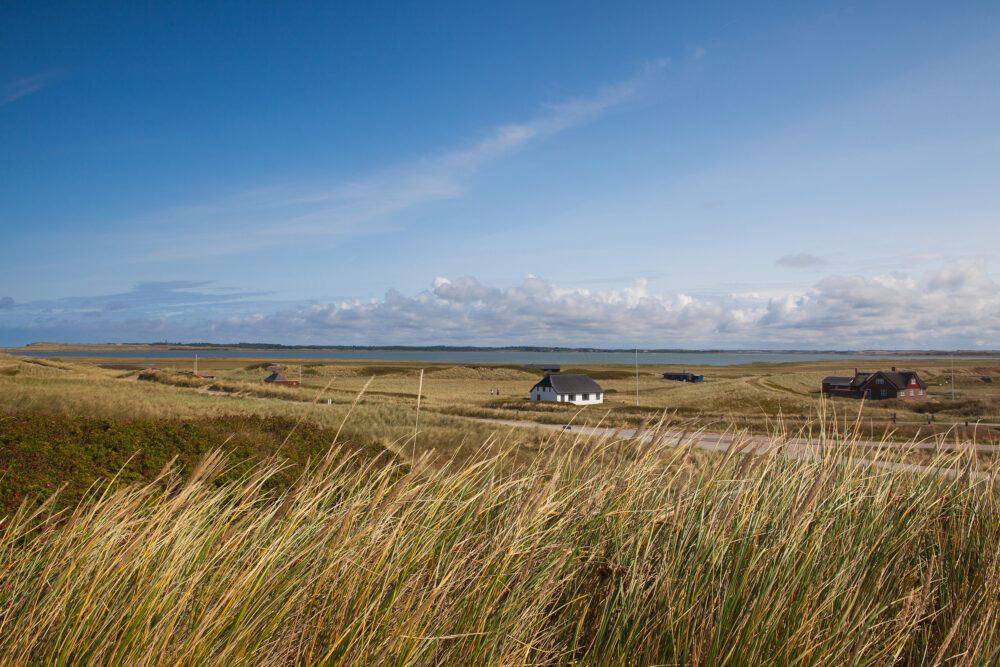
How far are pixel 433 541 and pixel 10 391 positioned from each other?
28.8 metres

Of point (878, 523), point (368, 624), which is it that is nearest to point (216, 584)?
point (368, 624)

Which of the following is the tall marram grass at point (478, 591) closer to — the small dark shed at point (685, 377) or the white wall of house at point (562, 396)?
the white wall of house at point (562, 396)

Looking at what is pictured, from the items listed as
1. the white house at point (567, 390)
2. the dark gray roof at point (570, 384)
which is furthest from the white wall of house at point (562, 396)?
the dark gray roof at point (570, 384)

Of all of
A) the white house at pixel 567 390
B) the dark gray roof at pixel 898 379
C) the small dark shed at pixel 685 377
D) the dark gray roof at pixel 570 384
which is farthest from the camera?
the small dark shed at pixel 685 377

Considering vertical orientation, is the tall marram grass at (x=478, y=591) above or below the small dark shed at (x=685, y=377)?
above

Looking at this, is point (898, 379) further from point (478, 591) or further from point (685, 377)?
point (478, 591)

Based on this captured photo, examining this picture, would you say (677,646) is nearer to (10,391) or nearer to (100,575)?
(100,575)

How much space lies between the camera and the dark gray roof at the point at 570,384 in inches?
2692

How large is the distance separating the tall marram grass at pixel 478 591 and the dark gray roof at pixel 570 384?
65240 millimetres

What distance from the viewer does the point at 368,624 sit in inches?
85.0

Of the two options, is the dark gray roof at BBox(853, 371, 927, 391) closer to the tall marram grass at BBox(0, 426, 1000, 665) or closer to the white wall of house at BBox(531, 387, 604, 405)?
the white wall of house at BBox(531, 387, 604, 405)

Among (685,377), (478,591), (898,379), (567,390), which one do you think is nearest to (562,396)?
(567,390)

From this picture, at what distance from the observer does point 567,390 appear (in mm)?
68062

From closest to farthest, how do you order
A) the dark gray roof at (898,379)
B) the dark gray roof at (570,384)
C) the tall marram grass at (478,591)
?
1. the tall marram grass at (478,591)
2. the dark gray roof at (570,384)
3. the dark gray roof at (898,379)
